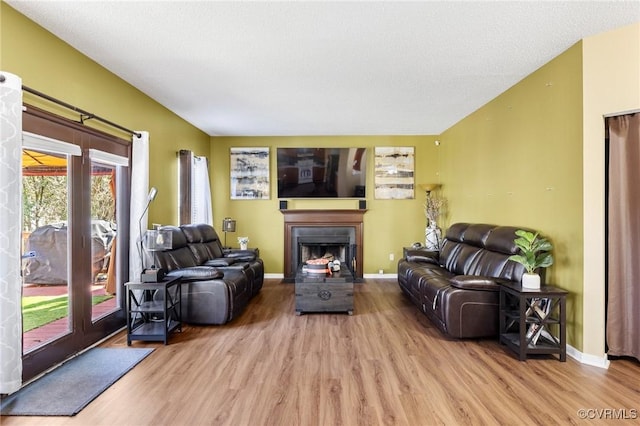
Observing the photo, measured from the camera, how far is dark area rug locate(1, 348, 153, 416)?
213 cm

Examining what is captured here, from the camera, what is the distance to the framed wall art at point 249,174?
21.2ft

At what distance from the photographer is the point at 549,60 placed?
321 cm

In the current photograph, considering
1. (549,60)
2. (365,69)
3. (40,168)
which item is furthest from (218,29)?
(549,60)

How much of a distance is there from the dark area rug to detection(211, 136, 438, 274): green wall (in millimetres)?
3590

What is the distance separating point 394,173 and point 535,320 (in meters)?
3.98

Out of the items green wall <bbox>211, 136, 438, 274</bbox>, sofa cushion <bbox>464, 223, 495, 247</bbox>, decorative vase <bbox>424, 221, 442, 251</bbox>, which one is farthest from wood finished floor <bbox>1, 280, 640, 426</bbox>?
green wall <bbox>211, 136, 438, 274</bbox>

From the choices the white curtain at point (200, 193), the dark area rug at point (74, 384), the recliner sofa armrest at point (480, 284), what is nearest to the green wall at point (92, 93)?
the white curtain at point (200, 193)

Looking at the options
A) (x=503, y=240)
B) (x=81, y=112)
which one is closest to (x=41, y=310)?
(x=81, y=112)

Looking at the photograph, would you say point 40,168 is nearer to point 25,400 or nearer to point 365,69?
point 25,400

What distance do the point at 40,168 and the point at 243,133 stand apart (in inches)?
151

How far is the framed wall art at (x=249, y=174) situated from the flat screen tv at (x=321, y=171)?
321 millimetres

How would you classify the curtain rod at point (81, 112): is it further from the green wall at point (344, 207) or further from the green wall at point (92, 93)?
the green wall at point (344, 207)

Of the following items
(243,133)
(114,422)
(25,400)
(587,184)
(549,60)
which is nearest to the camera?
(114,422)

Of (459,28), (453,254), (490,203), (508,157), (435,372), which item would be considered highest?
(459,28)
